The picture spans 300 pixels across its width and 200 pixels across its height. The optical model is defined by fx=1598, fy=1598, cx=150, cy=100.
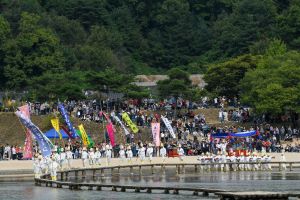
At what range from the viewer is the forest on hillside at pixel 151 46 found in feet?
396

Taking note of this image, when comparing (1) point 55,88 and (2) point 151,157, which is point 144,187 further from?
(1) point 55,88

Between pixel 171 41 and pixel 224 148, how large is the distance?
54597 mm

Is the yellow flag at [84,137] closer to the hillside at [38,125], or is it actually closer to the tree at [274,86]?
the hillside at [38,125]

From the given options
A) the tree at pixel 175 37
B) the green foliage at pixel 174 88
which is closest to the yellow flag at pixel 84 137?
the green foliage at pixel 174 88

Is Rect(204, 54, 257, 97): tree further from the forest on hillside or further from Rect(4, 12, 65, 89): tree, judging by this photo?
Rect(4, 12, 65, 89): tree

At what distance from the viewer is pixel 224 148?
102 m

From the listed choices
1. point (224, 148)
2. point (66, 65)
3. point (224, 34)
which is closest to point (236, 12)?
point (224, 34)

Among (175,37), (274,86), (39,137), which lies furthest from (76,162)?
(175,37)

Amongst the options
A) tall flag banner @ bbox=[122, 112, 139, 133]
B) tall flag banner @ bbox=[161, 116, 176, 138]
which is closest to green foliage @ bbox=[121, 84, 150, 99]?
tall flag banner @ bbox=[122, 112, 139, 133]

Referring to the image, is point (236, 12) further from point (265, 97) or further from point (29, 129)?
point (29, 129)

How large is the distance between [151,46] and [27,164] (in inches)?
2421

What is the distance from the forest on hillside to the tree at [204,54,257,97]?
0.25ft

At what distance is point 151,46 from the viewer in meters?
158

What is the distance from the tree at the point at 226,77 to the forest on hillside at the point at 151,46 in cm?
8
